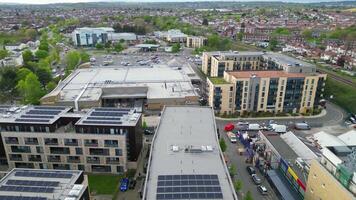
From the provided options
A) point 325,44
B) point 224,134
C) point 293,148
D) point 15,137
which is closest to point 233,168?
point 293,148

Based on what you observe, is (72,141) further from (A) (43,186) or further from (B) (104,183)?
(A) (43,186)

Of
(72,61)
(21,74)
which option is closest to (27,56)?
(72,61)

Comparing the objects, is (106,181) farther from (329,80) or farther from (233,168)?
(329,80)

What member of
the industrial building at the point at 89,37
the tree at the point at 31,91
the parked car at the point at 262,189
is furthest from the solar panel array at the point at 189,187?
the industrial building at the point at 89,37

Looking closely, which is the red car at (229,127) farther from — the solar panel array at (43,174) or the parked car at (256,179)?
the solar panel array at (43,174)

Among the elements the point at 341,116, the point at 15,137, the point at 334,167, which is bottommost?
the point at 341,116

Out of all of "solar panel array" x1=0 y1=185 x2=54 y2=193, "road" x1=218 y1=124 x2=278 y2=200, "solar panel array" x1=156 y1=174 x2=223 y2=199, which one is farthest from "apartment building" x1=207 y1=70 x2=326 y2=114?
"solar panel array" x1=0 y1=185 x2=54 y2=193

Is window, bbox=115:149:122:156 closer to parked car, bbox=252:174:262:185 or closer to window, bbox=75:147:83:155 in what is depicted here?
window, bbox=75:147:83:155
